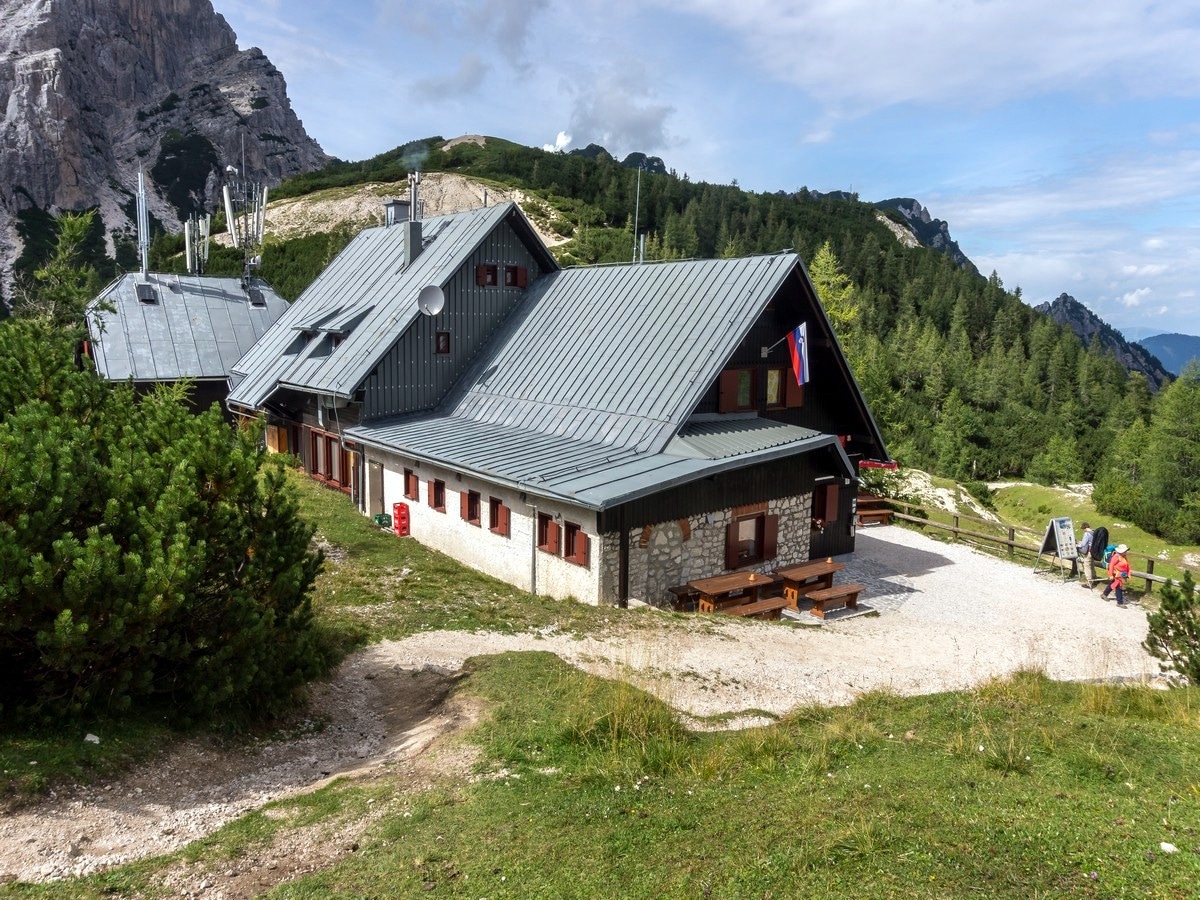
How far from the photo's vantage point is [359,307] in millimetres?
27266

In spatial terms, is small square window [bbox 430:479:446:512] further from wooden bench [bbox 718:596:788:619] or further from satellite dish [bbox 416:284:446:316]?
wooden bench [bbox 718:596:788:619]

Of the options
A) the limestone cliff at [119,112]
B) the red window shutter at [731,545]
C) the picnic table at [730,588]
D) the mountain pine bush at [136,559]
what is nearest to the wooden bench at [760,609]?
the picnic table at [730,588]

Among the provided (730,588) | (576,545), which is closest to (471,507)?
(576,545)

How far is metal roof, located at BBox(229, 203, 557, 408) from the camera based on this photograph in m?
24.5

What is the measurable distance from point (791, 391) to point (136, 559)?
17876 mm

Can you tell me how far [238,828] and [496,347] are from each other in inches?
755

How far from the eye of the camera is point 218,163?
555 feet

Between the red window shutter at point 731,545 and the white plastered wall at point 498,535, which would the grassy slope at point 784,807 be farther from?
the red window shutter at point 731,545

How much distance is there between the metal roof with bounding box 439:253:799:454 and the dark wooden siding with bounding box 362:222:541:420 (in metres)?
0.53

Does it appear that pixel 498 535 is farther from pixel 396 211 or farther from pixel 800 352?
pixel 396 211

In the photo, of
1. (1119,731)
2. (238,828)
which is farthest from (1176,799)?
(238,828)

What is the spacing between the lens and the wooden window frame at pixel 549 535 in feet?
57.5

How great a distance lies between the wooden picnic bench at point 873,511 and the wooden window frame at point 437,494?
14.8 meters

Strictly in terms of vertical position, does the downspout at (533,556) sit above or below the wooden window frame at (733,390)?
below
